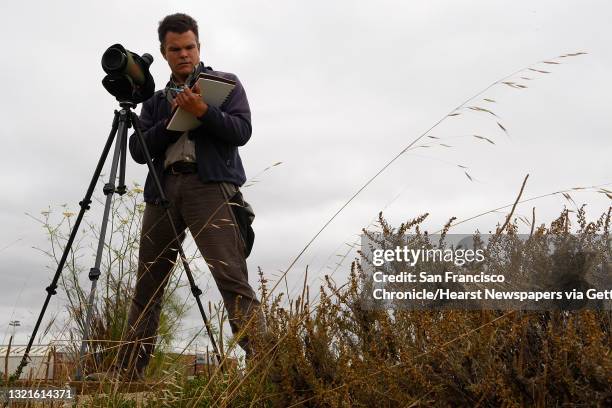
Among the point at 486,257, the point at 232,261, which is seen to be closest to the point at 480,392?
the point at 486,257

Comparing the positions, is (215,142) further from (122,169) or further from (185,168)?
(122,169)

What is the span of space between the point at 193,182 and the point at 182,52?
827 millimetres

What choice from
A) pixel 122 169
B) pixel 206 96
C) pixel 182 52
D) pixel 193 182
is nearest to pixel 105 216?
pixel 122 169

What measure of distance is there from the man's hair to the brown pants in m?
0.91

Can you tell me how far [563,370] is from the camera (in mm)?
2209

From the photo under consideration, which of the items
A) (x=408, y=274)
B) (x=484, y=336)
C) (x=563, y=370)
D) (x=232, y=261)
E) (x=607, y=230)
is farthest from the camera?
(x=232, y=261)

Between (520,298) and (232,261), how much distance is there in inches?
73.2

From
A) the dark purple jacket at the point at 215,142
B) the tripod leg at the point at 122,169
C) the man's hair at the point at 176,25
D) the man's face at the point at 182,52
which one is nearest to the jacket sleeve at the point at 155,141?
the dark purple jacket at the point at 215,142

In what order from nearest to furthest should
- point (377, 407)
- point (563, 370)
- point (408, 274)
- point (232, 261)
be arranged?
point (563, 370)
point (377, 407)
point (408, 274)
point (232, 261)

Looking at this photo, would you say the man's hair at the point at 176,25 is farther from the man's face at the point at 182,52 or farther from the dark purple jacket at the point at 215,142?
the dark purple jacket at the point at 215,142

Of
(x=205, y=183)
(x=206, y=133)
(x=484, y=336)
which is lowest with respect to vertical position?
(x=484, y=336)

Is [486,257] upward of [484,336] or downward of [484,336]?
upward

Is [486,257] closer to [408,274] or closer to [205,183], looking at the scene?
[408,274]

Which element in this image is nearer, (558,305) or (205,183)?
(558,305)
